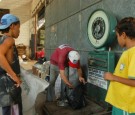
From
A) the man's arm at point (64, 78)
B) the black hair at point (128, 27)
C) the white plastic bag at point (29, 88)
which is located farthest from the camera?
the man's arm at point (64, 78)

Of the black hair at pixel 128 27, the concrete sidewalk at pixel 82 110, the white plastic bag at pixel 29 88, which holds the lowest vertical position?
the concrete sidewalk at pixel 82 110

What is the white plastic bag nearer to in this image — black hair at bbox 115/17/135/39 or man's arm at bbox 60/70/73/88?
man's arm at bbox 60/70/73/88

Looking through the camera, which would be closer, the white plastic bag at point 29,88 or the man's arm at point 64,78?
the white plastic bag at point 29,88

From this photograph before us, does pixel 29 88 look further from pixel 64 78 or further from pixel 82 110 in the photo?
pixel 82 110

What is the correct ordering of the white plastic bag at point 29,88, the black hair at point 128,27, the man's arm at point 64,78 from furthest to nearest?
the man's arm at point 64,78 < the white plastic bag at point 29,88 < the black hair at point 128,27

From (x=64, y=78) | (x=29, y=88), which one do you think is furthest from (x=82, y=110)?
(x=29, y=88)

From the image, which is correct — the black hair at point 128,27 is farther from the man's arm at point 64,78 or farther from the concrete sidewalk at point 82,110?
the man's arm at point 64,78

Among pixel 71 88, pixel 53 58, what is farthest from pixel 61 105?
pixel 53 58

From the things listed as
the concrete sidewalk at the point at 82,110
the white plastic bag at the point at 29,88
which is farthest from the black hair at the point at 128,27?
the white plastic bag at the point at 29,88

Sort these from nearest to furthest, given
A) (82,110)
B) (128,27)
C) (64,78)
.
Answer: (128,27), (82,110), (64,78)

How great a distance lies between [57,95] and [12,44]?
4.53ft

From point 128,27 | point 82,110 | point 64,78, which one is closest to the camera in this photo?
point 128,27

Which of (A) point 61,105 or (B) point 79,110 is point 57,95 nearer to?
(A) point 61,105

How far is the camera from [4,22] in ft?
6.60
